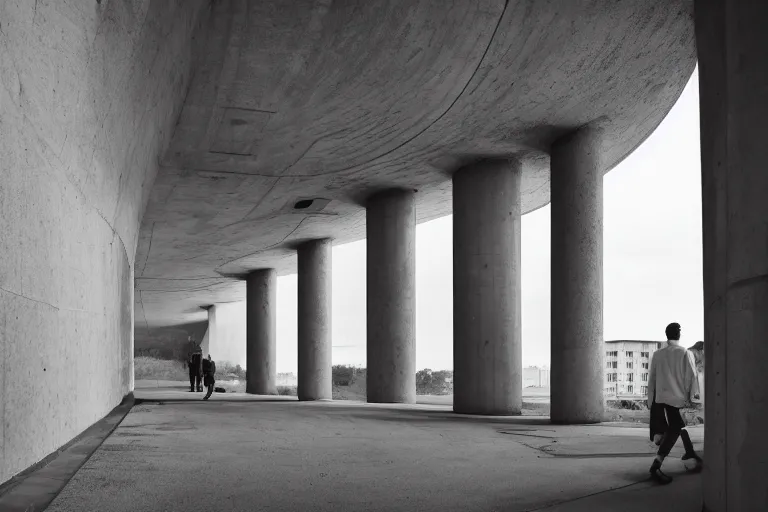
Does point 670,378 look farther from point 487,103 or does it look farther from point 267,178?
point 267,178

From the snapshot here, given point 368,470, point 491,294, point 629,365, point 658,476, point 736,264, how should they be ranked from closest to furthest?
point 736,264, point 658,476, point 368,470, point 491,294, point 629,365

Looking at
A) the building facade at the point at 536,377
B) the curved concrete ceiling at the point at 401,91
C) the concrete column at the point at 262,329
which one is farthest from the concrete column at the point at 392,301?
the building facade at the point at 536,377

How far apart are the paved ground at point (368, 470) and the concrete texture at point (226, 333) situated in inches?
1622

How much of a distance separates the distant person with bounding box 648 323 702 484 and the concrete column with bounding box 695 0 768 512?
166cm

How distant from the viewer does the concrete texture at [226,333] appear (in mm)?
52688

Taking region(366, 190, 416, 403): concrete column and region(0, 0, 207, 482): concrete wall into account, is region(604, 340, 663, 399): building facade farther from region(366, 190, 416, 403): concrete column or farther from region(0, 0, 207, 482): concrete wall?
region(0, 0, 207, 482): concrete wall

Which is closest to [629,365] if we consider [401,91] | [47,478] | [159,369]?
[401,91]

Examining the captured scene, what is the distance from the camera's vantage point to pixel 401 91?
1267 cm

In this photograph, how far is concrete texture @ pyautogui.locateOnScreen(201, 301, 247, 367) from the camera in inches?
2074

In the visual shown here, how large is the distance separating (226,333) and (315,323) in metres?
29.7

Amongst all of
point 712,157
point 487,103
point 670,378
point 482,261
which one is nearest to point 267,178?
point 482,261

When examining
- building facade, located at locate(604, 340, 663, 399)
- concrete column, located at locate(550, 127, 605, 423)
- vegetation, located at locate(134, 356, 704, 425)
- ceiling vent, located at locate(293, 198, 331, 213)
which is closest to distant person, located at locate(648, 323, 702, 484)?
→ concrete column, located at locate(550, 127, 605, 423)

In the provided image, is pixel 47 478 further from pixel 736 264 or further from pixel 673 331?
pixel 673 331

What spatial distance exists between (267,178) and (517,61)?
26.5 ft
